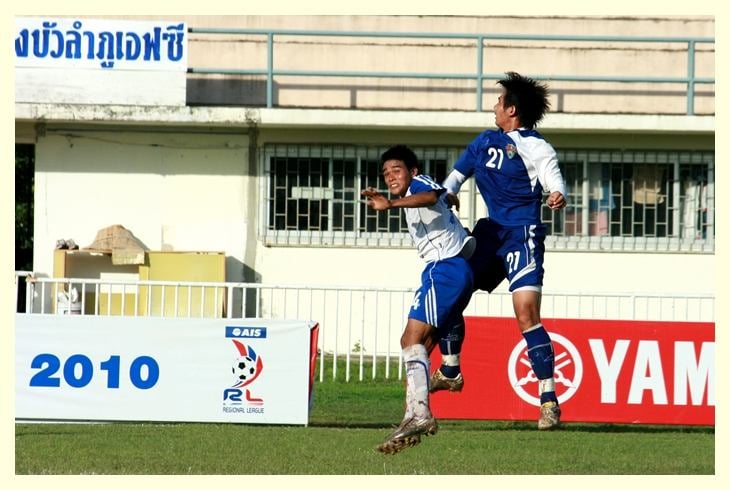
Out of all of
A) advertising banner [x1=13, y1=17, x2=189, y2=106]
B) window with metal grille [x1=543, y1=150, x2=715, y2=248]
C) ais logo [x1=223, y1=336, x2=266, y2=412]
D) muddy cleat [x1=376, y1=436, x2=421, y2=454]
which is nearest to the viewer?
muddy cleat [x1=376, y1=436, x2=421, y2=454]

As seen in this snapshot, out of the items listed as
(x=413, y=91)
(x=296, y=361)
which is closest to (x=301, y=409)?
(x=296, y=361)

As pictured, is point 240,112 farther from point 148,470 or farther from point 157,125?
point 148,470

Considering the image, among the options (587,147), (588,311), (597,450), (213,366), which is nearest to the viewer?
(597,450)

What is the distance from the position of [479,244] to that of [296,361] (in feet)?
21.7

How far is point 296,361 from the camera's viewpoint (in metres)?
15.6

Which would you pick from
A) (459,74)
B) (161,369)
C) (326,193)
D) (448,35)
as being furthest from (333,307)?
(161,369)

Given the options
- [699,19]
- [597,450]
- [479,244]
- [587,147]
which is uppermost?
[699,19]

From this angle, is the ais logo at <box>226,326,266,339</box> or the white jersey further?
the ais logo at <box>226,326,266,339</box>

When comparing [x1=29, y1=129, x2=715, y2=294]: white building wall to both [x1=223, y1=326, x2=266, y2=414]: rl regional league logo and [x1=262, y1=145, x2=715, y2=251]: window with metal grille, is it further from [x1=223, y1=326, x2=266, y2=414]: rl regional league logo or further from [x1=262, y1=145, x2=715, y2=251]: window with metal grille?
[x1=223, y1=326, x2=266, y2=414]: rl regional league logo

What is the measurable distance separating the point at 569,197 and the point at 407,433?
13463mm

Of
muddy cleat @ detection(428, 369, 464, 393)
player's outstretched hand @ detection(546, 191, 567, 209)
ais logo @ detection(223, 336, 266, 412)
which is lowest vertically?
ais logo @ detection(223, 336, 266, 412)

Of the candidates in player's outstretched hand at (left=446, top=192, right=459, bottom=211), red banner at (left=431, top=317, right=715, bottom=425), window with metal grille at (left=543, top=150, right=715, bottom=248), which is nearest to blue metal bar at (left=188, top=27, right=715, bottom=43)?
window with metal grille at (left=543, top=150, right=715, bottom=248)

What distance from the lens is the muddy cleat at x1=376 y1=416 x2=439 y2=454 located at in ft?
28.9

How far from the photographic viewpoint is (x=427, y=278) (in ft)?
29.8
